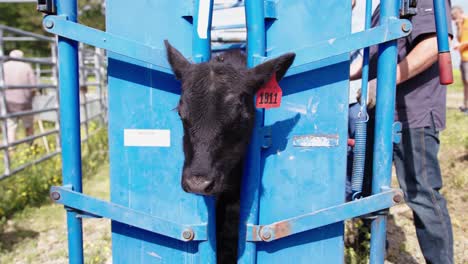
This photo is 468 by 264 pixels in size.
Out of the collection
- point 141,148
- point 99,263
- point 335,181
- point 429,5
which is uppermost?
point 429,5

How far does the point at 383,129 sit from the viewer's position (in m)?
1.99

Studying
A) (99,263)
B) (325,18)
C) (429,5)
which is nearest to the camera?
Result: (325,18)

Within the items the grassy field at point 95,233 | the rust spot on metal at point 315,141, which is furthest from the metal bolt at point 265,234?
the grassy field at point 95,233

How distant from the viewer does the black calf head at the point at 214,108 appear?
199cm

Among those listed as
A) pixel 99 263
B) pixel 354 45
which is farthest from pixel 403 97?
pixel 99 263

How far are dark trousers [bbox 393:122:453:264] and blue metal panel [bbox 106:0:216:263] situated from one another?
1525 millimetres

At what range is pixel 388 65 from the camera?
1.93 metres

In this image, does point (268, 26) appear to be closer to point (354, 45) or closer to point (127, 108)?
point (354, 45)

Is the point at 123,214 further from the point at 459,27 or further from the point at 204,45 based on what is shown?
the point at 459,27

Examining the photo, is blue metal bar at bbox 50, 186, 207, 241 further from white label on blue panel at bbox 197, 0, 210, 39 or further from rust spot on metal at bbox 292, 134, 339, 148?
white label on blue panel at bbox 197, 0, 210, 39

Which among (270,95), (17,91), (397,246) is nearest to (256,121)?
(270,95)

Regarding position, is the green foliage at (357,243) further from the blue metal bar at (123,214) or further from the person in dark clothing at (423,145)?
the blue metal bar at (123,214)

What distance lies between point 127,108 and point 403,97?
1925 mm

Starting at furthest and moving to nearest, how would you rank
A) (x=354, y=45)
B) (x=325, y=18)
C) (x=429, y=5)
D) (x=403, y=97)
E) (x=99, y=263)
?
1. (x=99, y=263)
2. (x=403, y=97)
3. (x=429, y=5)
4. (x=325, y=18)
5. (x=354, y=45)
